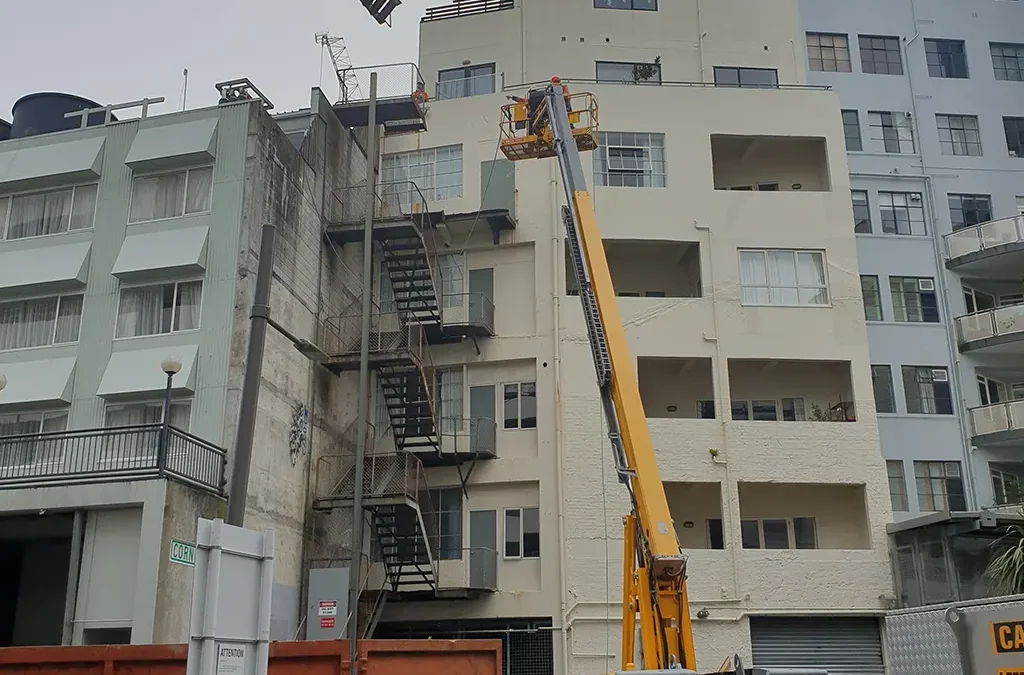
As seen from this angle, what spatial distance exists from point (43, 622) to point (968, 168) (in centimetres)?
3220

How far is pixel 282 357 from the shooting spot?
87.1ft

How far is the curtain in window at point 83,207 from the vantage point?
27469mm

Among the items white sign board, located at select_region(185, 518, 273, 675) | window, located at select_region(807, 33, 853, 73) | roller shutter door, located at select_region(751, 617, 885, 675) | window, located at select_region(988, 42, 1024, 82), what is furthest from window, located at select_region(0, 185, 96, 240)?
window, located at select_region(988, 42, 1024, 82)

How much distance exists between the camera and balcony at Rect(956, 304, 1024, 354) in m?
31.6

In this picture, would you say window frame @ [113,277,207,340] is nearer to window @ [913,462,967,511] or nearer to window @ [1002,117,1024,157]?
window @ [913,462,967,511]

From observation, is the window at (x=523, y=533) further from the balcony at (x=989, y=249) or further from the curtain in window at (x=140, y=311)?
the balcony at (x=989, y=249)

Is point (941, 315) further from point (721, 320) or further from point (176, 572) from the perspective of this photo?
point (176, 572)

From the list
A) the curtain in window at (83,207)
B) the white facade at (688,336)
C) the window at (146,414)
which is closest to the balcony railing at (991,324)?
the white facade at (688,336)

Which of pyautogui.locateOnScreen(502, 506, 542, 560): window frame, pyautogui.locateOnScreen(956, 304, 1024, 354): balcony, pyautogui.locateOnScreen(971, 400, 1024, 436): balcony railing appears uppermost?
pyautogui.locateOnScreen(956, 304, 1024, 354): balcony

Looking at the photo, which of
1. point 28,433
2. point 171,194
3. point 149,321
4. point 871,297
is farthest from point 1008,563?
point 28,433

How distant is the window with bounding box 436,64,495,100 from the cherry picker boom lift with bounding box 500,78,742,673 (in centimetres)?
1286

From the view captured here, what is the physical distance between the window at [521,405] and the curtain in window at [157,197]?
35.3 ft

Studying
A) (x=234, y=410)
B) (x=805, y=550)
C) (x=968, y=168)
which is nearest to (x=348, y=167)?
(x=234, y=410)

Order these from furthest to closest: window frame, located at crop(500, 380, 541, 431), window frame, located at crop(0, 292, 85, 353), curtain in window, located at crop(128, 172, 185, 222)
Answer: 1. window frame, located at crop(500, 380, 541, 431)
2. curtain in window, located at crop(128, 172, 185, 222)
3. window frame, located at crop(0, 292, 85, 353)
